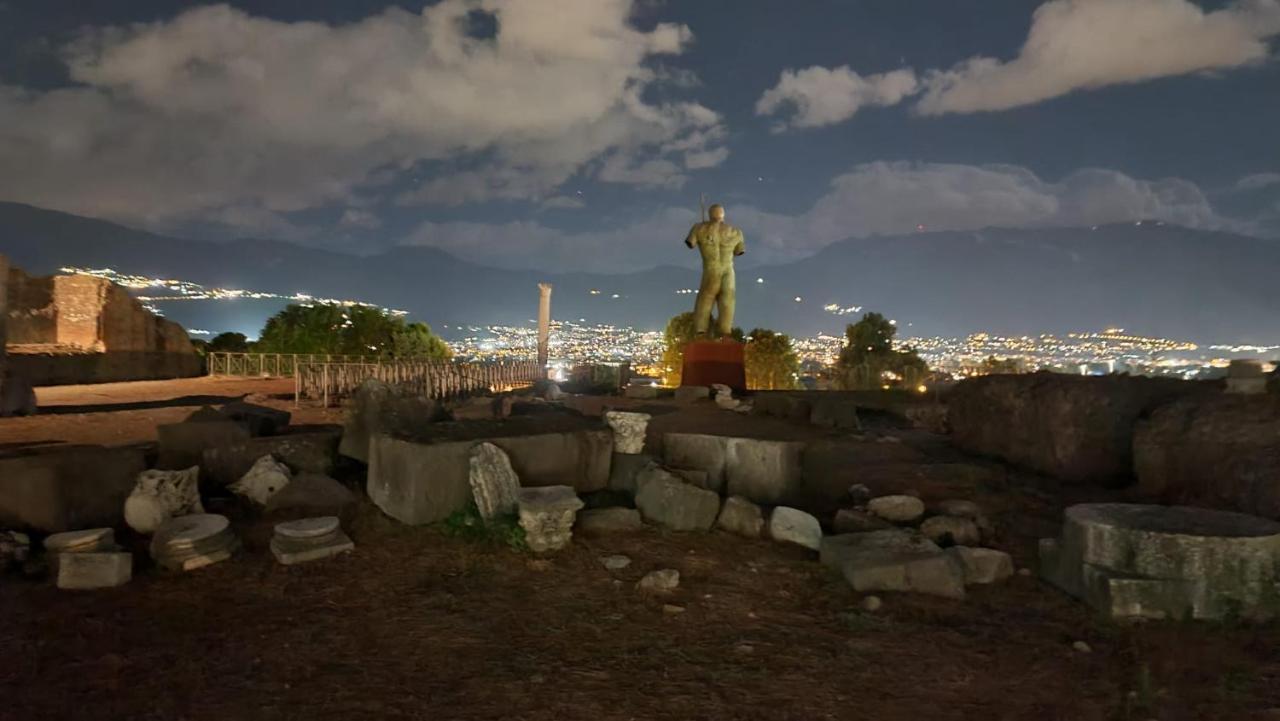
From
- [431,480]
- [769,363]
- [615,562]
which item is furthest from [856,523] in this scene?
[769,363]

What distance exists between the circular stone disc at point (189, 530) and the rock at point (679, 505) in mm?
3497

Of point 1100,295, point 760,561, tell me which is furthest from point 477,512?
point 1100,295

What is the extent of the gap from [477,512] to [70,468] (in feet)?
11.5

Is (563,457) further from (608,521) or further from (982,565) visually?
(982,565)

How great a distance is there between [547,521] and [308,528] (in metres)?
1.88

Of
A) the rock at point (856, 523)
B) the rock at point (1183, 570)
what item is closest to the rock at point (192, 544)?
the rock at point (856, 523)

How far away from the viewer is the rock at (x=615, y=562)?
5035mm

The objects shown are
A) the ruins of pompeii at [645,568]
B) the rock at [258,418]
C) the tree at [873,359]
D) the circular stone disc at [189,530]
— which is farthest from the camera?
the tree at [873,359]

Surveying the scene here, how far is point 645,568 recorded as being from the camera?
509 cm

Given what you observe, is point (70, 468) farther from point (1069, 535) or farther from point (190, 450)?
point (1069, 535)

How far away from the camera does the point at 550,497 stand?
5629 mm

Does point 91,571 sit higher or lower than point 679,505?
lower

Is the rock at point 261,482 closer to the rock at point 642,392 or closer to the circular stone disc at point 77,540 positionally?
the circular stone disc at point 77,540

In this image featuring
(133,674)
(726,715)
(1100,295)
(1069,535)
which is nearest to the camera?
(726,715)
